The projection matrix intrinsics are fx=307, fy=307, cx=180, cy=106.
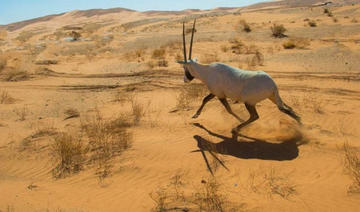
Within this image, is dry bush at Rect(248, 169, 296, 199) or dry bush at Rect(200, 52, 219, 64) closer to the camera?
dry bush at Rect(248, 169, 296, 199)

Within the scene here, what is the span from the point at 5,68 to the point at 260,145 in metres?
14.5

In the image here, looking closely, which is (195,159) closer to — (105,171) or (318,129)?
(105,171)

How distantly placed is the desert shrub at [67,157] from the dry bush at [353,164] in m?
4.28

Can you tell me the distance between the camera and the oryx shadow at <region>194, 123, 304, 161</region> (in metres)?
5.34

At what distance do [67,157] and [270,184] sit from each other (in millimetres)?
3479

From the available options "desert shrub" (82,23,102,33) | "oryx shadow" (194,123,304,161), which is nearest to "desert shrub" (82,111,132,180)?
"oryx shadow" (194,123,304,161)

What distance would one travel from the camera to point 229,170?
495cm

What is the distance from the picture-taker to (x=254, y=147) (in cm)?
568

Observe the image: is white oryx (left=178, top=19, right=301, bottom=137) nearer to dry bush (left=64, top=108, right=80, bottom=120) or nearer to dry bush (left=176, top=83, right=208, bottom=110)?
dry bush (left=176, top=83, right=208, bottom=110)

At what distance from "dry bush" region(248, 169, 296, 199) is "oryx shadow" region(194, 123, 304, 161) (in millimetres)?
567

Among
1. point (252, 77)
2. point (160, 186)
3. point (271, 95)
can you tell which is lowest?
point (160, 186)

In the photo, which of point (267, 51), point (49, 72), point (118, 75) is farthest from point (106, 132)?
point (267, 51)

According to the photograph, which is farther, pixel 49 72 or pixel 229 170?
pixel 49 72

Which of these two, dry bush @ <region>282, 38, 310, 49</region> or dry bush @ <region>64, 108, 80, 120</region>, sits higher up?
dry bush @ <region>282, 38, 310, 49</region>
